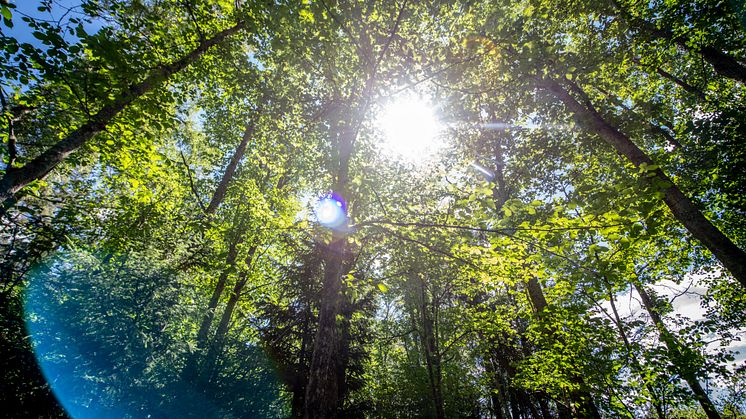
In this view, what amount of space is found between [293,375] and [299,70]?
353 inches

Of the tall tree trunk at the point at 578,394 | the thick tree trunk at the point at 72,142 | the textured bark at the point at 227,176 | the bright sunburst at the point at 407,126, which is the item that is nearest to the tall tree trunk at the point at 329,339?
the bright sunburst at the point at 407,126

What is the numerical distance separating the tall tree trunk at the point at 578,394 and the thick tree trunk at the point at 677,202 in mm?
3360

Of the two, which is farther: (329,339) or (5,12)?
(329,339)

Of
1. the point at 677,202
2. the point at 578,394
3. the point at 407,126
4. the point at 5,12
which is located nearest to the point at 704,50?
the point at 677,202

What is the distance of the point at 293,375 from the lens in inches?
350

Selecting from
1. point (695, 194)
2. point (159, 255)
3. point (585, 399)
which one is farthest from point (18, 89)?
point (695, 194)

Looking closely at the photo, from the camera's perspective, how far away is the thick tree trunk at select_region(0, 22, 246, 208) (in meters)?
4.68

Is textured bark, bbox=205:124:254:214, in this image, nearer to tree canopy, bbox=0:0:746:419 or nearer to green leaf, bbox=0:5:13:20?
tree canopy, bbox=0:0:746:419

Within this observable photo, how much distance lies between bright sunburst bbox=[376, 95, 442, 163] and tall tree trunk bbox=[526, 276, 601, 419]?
13.7 feet

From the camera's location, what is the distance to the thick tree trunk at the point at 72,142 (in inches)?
184

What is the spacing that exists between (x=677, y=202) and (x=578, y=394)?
5672 millimetres

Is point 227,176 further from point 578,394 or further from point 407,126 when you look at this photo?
point 578,394

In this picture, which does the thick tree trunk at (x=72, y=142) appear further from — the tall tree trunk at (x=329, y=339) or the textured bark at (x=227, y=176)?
the textured bark at (x=227, y=176)

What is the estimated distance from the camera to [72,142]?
208 inches
